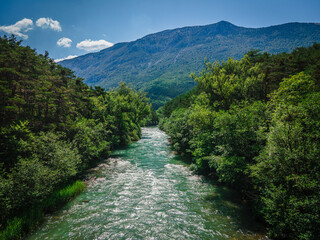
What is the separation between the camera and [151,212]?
1513cm

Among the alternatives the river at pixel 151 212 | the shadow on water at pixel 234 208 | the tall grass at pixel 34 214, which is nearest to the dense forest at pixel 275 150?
the shadow on water at pixel 234 208

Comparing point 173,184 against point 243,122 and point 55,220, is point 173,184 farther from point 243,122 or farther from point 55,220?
point 55,220

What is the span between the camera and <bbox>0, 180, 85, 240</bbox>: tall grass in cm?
1130

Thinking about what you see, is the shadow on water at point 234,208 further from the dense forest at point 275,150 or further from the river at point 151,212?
the dense forest at point 275,150

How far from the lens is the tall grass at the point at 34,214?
11.3m

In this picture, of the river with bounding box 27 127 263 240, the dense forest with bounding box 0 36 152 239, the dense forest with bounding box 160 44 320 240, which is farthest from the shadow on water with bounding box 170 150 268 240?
the dense forest with bounding box 0 36 152 239

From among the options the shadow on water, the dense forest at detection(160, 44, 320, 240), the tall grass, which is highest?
the dense forest at detection(160, 44, 320, 240)

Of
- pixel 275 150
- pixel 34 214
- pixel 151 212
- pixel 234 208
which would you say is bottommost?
pixel 234 208

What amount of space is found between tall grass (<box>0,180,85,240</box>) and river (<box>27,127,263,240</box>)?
2.23ft

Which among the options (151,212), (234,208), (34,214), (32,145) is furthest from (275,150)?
(32,145)

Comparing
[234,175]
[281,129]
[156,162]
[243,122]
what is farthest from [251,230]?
[156,162]

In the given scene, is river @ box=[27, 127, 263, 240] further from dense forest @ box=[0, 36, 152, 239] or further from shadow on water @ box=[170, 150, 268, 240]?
dense forest @ box=[0, 36, 152, 239]

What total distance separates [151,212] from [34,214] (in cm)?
969

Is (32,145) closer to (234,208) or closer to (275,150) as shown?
(234,208)
